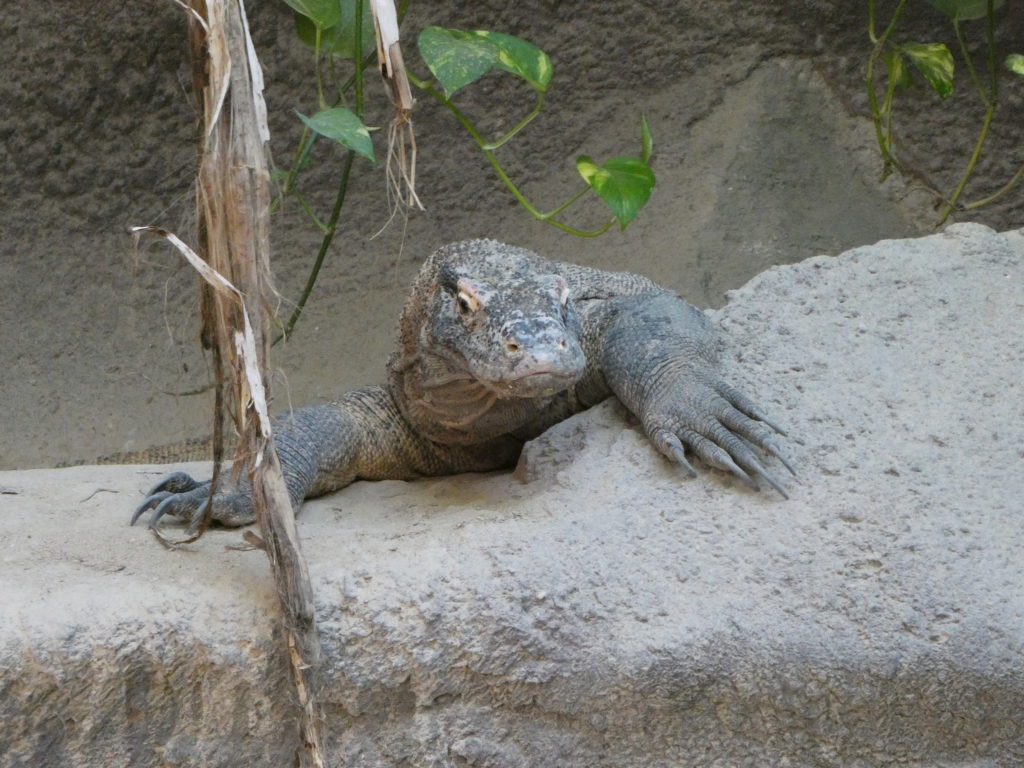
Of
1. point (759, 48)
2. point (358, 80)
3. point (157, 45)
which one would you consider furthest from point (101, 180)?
point (759, 48)

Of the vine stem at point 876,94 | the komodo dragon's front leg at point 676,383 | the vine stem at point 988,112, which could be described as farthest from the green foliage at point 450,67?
the vine stem at point 988,112

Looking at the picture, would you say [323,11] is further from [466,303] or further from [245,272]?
[245,272]

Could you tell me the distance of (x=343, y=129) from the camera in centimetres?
298

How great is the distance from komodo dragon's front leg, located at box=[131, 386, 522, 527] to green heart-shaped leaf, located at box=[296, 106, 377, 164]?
0.89 m

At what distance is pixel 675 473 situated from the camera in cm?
304

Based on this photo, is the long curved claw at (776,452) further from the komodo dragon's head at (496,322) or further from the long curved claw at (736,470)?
the komodo dragon's head at (496,322)

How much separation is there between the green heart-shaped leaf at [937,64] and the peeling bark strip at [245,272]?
9.50ft

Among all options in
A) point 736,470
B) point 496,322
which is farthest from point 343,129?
point 736,470

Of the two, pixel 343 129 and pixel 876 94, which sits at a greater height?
pixel 343 129

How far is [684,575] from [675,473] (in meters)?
0.39

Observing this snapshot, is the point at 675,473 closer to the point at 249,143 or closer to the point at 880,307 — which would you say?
the point at 880,307

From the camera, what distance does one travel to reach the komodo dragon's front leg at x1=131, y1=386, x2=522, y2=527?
3.50 meters

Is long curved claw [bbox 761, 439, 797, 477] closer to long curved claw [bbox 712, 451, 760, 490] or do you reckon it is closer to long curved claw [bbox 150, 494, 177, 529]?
long curved claw [bbox 712, 451, 760, 490]

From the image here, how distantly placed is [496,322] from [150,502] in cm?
97
